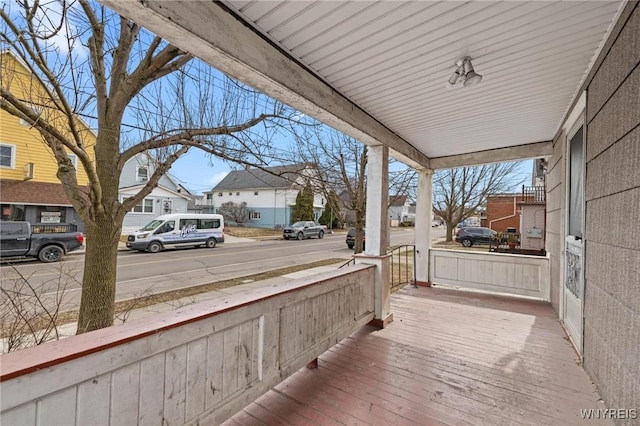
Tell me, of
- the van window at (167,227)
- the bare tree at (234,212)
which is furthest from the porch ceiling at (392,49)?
the bare tree at (234,212)

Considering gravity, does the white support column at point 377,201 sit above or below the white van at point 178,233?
above

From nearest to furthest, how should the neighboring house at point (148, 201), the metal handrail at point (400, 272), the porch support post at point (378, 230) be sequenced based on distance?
the porch support post at point (378, 230) < the metal handrail at point (400, 272) < the neighboring house at point (148, 201)

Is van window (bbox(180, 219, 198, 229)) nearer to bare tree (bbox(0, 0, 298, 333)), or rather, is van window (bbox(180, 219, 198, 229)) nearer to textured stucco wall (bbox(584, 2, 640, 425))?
bare tree (bbox(0, 0, 298, 333))

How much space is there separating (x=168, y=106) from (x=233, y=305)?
112 inches

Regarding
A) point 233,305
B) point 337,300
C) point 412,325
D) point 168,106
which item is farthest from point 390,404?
point 168,106

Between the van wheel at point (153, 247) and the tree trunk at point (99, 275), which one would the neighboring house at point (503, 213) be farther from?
the tree trunk at point (99, 275)

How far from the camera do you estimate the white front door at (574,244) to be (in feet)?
9.59

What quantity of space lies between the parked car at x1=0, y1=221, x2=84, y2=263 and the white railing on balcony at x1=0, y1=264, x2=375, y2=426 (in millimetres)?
10614

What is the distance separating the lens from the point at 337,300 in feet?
9.43

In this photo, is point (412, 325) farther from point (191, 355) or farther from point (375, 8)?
point (375, 8)

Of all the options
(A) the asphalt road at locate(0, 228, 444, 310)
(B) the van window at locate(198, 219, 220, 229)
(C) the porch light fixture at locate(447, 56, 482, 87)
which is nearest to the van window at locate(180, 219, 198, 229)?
(B) the van window at locate(198, 219, 220, 229)

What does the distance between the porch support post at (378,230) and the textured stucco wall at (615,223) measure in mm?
1950

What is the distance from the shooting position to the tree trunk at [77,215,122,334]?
309 centimetres

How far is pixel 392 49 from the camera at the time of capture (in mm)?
2109
